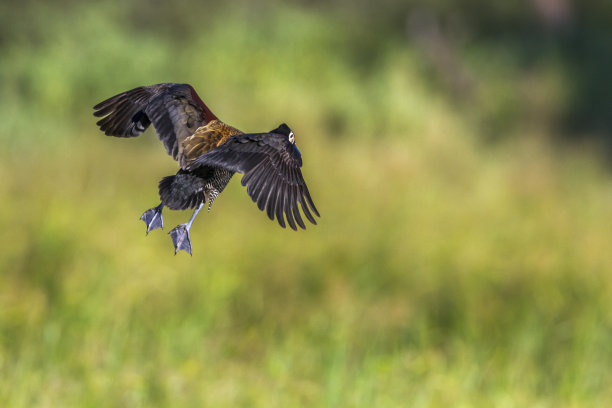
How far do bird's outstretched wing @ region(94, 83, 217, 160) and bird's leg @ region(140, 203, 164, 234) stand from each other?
44 mm

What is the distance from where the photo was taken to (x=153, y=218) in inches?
29.5

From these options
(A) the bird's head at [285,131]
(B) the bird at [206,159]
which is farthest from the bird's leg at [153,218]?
(A) the bird's head at [285,131]

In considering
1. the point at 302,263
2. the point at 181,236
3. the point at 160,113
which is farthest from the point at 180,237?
the point at 302,263

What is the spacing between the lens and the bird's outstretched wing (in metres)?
0.75

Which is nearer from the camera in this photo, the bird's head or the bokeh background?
the bird's head

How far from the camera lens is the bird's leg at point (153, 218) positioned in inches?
28.7

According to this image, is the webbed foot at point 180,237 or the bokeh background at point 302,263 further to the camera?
the bokeh background at point 302,263

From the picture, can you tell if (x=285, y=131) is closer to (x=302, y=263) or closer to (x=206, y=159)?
(x=206, y=159)

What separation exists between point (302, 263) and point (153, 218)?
502 cm

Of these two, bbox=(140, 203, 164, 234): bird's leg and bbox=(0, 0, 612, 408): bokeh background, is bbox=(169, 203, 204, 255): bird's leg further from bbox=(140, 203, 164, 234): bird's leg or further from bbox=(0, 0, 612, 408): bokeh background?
bbox=(0, 0, 612, 408): bokeh background

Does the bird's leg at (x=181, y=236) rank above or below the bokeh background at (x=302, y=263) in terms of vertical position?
below

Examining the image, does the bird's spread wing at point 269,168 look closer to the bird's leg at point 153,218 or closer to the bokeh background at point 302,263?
the bird's leg at point 153,218

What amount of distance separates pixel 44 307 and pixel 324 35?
8.05 m

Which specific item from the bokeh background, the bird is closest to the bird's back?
the bird
